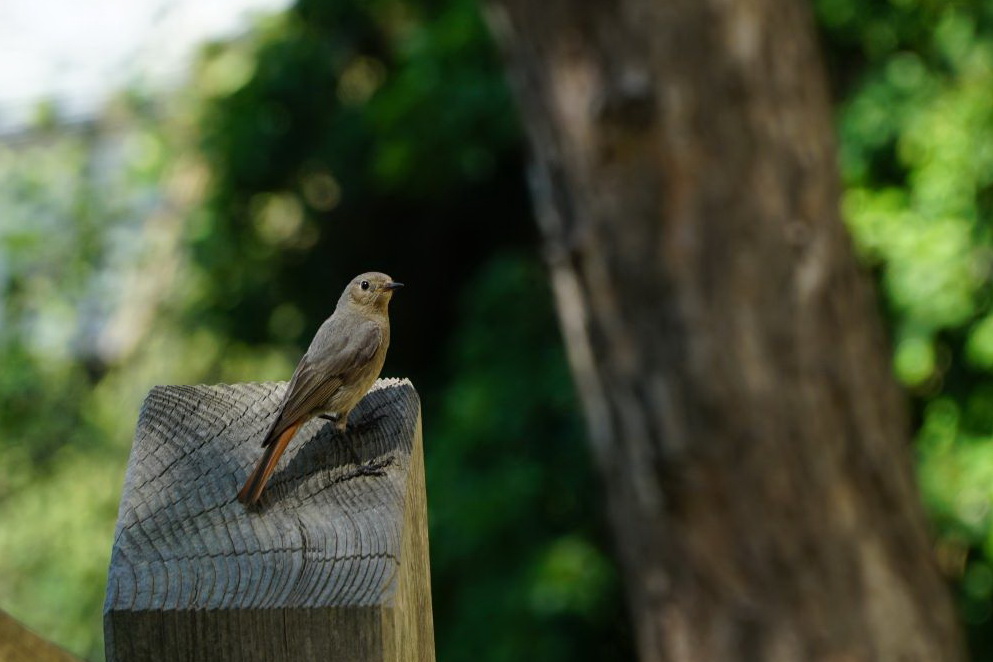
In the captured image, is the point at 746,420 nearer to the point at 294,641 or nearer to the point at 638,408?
the point at 638,408

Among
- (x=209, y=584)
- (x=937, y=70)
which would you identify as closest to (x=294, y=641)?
(x=209, y=584)

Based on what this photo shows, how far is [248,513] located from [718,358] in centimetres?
167

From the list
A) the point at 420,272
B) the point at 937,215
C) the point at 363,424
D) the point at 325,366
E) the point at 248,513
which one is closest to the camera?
the point at 248,513

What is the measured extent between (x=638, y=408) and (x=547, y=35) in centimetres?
93

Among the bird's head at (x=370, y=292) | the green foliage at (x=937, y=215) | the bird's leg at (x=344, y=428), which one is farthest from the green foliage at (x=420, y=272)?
the bird's leg at (x=344, y=428)

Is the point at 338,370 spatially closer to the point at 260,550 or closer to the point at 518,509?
the point at 260,550

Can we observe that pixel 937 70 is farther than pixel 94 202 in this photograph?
No

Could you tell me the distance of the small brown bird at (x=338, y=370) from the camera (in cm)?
232

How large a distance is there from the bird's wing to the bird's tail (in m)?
0.02

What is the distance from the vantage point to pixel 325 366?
11.6 ft

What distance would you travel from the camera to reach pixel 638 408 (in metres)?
3.34

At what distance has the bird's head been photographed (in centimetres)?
432

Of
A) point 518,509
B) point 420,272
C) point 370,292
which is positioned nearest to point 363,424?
point 370,292

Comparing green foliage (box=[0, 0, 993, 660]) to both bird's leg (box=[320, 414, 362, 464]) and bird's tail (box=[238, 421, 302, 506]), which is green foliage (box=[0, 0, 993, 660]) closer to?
bird's leg (box=[320, 414, 362, 464])
